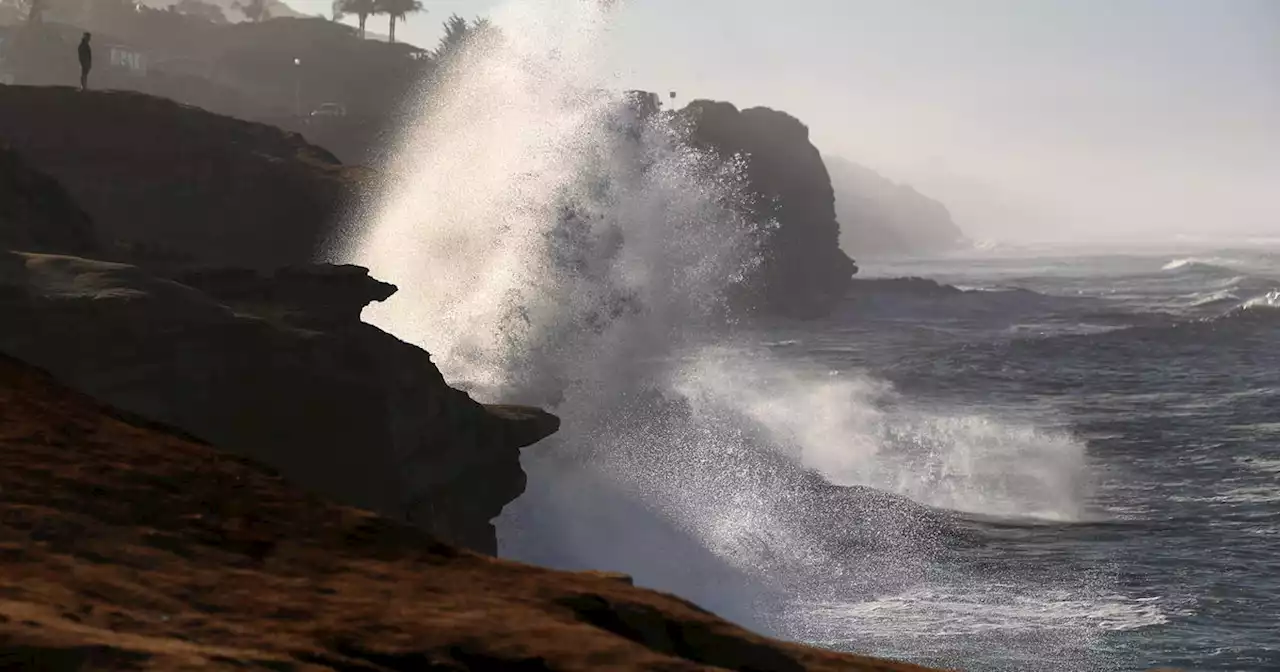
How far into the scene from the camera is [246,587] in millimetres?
6930

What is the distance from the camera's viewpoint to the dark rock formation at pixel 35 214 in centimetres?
1739

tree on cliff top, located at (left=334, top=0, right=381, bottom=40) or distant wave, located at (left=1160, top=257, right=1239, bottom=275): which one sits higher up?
tree on cliff top, located at (left=334, top=0, right=381, bottom=40)

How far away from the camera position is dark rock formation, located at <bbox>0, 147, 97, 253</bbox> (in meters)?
17.4

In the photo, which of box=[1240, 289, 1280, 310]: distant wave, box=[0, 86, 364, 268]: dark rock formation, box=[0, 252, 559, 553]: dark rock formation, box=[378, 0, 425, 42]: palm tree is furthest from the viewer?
box=[378, 0, 425, 42]: palm tree

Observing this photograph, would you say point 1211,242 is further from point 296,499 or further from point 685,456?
point 296,499

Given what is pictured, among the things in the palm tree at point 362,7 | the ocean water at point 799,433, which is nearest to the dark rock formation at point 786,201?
the ocean water at point 799,433

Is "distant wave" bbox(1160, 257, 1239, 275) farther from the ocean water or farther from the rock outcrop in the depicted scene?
the rock outcrop

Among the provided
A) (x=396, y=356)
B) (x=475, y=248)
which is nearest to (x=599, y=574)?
(x=396, y=356)

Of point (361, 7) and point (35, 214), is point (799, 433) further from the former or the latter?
point (361, 7)

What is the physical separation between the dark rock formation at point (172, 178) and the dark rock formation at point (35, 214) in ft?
24.5

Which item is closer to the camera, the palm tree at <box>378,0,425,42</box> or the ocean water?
the ocean water

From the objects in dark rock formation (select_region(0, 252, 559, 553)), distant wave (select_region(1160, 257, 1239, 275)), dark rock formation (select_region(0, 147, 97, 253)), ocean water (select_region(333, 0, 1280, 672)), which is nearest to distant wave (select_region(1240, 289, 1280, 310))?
ocean water (select_region(333, 0, 1280, 672))

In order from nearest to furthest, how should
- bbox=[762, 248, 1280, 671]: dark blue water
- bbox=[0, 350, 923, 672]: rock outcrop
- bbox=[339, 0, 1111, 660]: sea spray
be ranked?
bbox=[0, 350, 923, 672]: rock outcrop < bbox=[762, 248, 1280, 671]: dark blue water < bbox=[339, 0, 1111, 660]: sea spray

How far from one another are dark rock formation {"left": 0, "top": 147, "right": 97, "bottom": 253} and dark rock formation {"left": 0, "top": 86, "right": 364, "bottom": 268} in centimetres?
748
